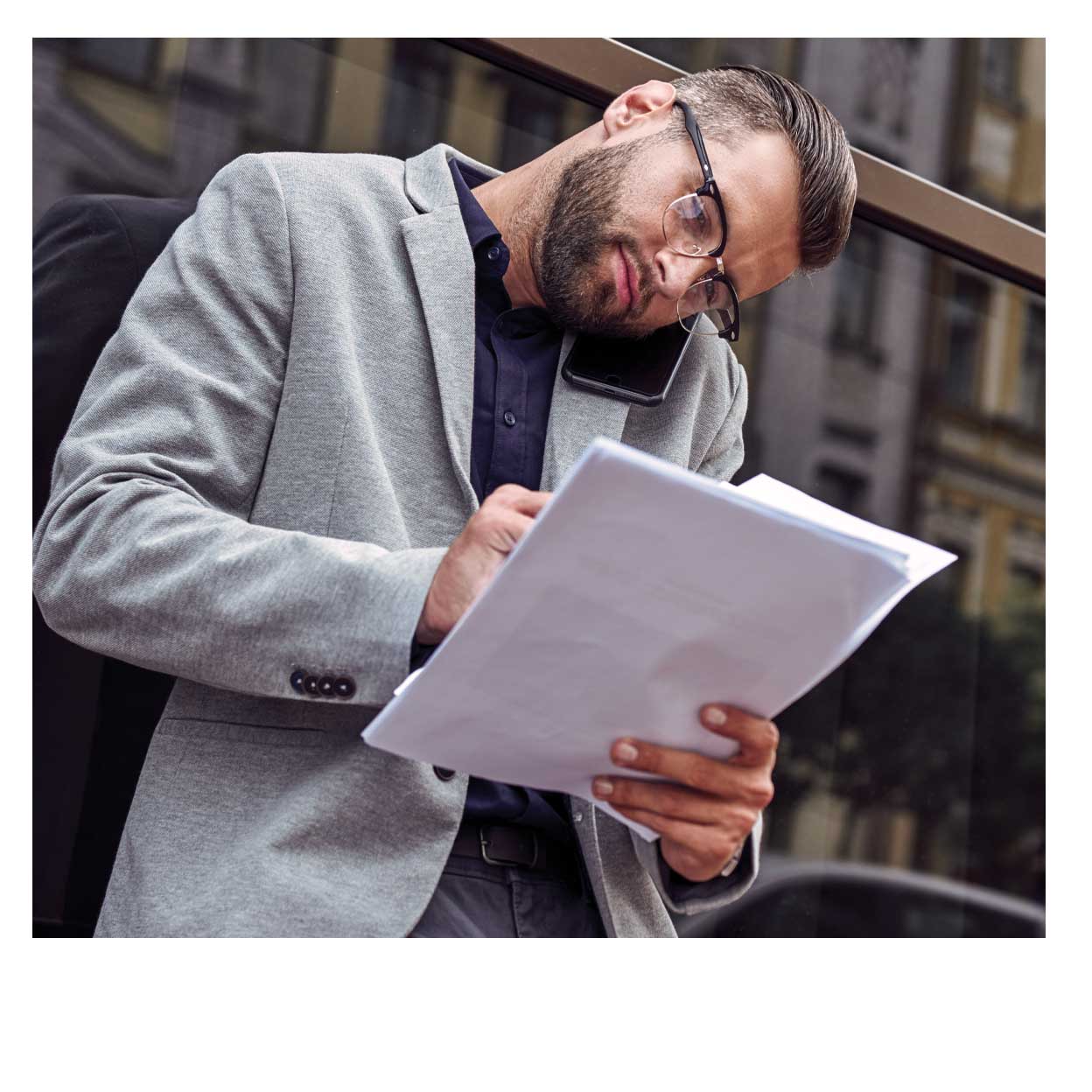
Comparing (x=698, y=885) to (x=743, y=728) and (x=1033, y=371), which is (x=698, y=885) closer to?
A: (x=743, y=728)

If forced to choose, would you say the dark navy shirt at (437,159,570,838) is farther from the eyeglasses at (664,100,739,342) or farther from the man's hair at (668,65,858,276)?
the man's hair at (668,65,858,276)

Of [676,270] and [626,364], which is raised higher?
[676,270]

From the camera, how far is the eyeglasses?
5.92 feet

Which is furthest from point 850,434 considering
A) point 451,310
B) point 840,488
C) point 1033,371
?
point 451,310

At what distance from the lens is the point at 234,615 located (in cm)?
124

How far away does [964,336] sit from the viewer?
8.76ft

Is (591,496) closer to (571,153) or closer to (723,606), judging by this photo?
(723,606)

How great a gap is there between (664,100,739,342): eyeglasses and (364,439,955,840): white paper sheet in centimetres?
78

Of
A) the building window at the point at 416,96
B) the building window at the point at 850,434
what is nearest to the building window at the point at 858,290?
the building window at the point at 850,434

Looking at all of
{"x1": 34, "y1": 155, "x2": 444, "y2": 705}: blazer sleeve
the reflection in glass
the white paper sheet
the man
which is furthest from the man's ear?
the white paper sheet

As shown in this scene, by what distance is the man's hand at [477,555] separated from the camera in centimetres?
116

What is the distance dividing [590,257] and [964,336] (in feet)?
4.01

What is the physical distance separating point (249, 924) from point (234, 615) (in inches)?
13.1

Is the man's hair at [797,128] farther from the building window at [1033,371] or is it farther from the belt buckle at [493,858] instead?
the belt buckle at [493,858]
